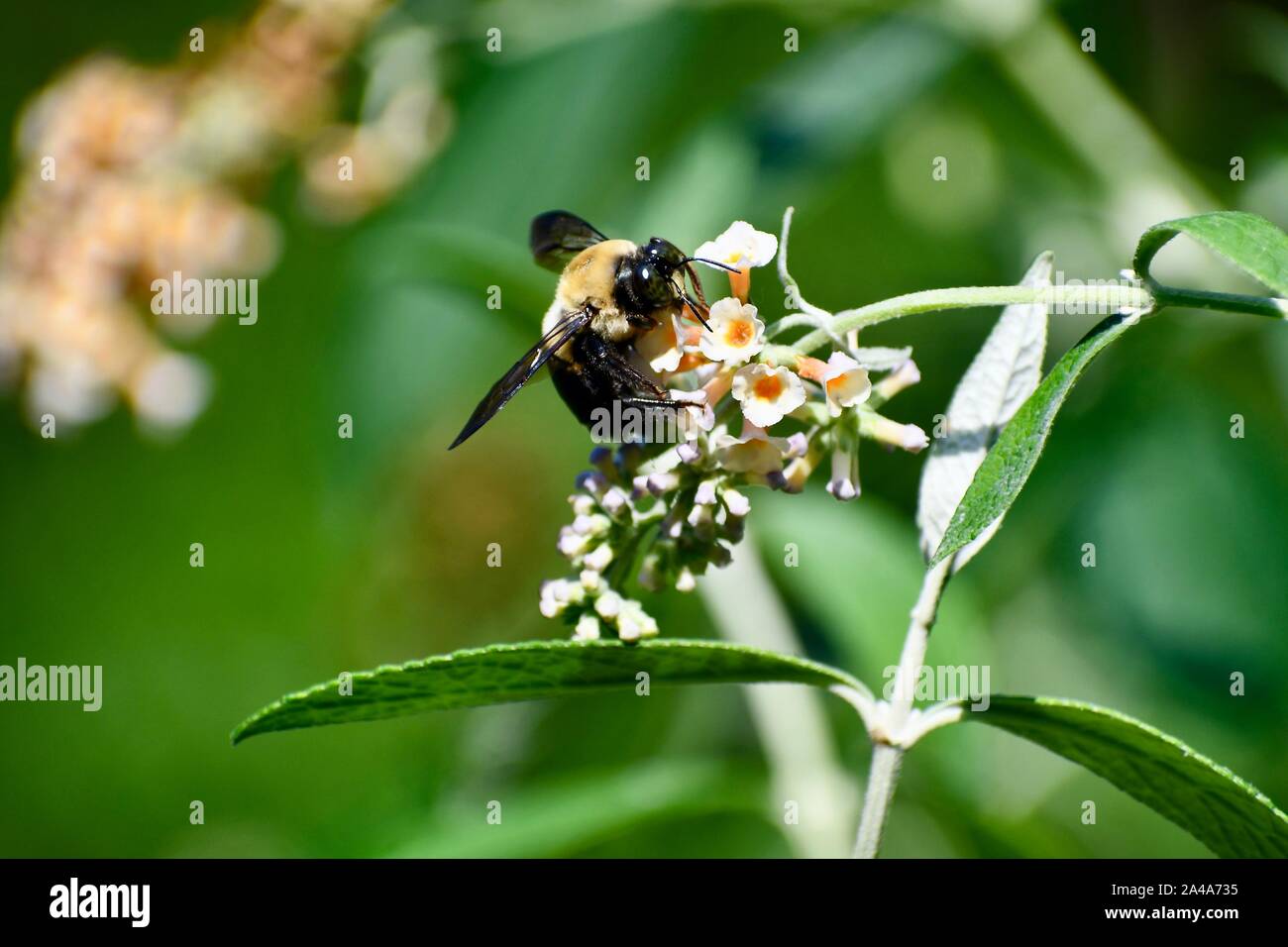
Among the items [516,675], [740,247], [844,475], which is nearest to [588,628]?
[516,675]

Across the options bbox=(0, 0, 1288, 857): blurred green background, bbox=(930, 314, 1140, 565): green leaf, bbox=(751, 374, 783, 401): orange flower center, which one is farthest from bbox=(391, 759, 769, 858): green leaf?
bbox=(930, 314, 1140, 565): green leaf

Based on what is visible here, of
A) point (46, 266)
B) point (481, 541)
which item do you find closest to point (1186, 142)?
point (46, 266)

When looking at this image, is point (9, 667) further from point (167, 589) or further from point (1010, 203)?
point (1010, 203)

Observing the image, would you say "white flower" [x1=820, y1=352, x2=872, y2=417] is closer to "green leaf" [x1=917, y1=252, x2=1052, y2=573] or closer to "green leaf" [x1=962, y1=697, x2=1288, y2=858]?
"green leaf" [x1=917, y1=252, x2=1052, y2=573]

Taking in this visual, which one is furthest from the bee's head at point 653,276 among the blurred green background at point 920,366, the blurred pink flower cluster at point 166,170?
the blurred pink flower cluster at point 166,170

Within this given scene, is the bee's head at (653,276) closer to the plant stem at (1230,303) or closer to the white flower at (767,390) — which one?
the white flower at (767,390)
